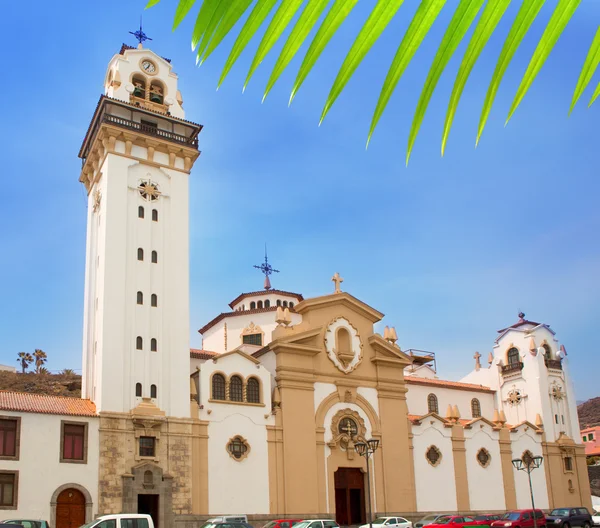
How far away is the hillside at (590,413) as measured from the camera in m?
114

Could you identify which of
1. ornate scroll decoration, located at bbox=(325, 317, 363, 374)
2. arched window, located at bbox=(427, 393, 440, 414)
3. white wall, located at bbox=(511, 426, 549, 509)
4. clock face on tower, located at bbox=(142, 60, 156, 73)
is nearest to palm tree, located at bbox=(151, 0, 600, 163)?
ornate scroll decoration, located at bbox=(325, 317, 363, 374)

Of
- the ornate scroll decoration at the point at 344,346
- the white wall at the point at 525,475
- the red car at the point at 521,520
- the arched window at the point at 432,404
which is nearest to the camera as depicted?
the red car at the point at 521,520

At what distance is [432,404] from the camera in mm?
54031

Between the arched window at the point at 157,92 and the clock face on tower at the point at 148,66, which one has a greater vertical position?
the clock face on tower at the point at 148,66

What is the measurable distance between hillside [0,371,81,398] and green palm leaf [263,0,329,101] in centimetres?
6812

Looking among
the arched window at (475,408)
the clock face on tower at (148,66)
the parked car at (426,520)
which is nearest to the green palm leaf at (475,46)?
the parked car at (426,520)

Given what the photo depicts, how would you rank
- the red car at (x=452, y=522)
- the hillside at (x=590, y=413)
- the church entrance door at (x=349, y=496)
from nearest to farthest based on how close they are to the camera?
the red car at (x=452, y=522) < the church entrance door at (x=349, y=496) < the hillside at (x=590, y=413)

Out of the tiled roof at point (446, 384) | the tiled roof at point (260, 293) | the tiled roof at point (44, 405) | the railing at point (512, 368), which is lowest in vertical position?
the tiled roof at point (44, 405)

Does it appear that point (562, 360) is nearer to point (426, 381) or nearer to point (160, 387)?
point (426, 381)

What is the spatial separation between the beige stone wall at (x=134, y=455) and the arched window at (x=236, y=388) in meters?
3.61

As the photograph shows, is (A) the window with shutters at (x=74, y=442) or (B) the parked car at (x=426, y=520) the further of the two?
(B) the parked car at (x=426, y=520)

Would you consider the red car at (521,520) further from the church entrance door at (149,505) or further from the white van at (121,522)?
the white van at (121,522)

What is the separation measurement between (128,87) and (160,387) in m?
17.8

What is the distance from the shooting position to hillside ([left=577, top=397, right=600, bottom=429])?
113550 mm
